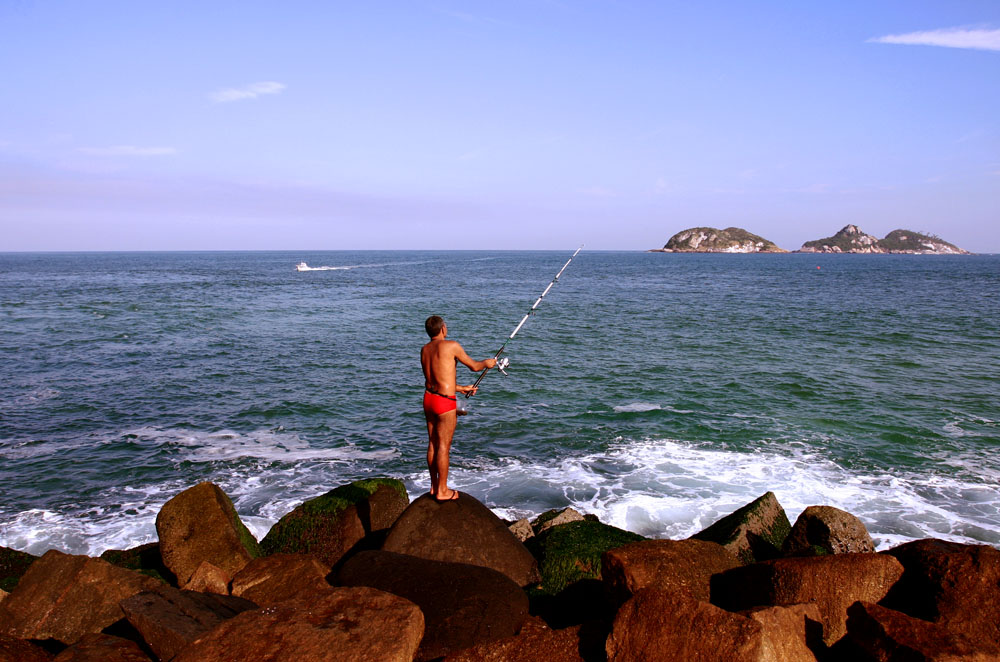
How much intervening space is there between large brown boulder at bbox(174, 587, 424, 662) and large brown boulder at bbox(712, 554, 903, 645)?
2748 mm

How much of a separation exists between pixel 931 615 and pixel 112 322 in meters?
40.1

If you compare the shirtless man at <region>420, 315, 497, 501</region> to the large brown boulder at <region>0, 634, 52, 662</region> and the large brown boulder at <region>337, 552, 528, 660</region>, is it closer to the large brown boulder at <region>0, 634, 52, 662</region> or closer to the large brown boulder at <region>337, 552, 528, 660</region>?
the large brown boulder at <region>337, 552, 528, 660</region>

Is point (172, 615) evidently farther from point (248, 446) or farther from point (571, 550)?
point (248, 446)

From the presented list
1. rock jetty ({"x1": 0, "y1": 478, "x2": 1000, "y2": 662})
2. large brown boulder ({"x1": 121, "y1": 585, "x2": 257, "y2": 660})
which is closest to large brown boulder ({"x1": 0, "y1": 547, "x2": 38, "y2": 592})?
rock jetty ({"x1": 0, "y1": 478, "x2": 1000, "y2": 662})

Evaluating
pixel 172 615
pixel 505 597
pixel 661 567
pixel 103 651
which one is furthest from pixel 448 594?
pixel 103 651

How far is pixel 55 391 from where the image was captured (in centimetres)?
2006

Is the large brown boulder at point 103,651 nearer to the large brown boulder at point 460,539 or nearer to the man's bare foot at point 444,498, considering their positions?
the large brown boulder at point 460,539

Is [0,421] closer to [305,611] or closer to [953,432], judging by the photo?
[305,611]

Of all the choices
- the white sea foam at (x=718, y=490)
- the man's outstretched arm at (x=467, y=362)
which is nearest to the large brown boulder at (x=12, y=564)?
the man's outstretched arm at (x=467, y=362)

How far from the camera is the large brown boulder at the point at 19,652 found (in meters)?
4.89

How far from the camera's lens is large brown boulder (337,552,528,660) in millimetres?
5129

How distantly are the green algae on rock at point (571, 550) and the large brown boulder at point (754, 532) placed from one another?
3.43ft

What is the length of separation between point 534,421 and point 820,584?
39.4ft

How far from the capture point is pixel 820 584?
5.18 m
